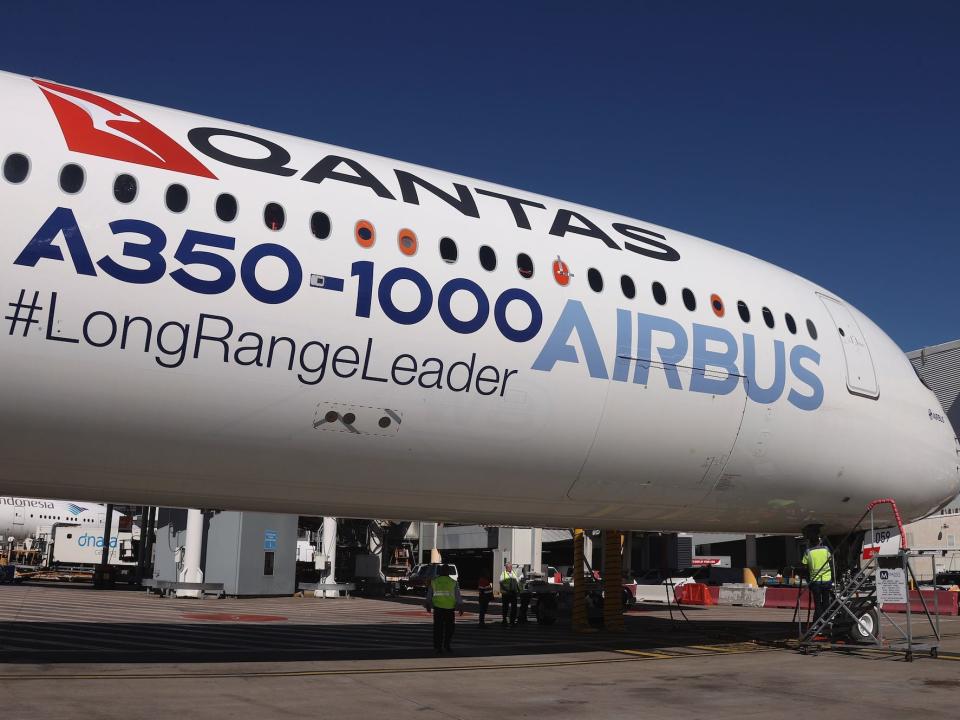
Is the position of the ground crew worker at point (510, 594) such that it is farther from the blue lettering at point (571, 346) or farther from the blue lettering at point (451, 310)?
the blue lettering at point (451, 310)

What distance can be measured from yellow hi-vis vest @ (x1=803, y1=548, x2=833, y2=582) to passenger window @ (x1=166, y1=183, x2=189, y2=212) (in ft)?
40.5

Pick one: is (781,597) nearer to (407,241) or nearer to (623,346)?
(623,346)

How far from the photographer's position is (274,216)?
372 inches

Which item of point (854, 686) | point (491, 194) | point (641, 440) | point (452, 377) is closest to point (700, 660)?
point (854, 686)

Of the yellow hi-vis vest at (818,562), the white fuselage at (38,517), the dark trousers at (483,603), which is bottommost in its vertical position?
the dark trousers at (483,603)

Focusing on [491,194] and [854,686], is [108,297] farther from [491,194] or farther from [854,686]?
[854,686]

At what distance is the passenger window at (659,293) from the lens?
12.2m

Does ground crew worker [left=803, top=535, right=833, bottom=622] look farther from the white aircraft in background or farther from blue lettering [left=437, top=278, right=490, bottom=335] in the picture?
the white aircraft in background

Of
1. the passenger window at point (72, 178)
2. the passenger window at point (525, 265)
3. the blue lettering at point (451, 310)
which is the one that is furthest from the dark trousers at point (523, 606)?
the passenger window at point (72, 178)

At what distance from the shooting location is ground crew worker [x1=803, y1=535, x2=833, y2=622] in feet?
52.3

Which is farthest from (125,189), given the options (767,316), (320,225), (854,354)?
(854,354)

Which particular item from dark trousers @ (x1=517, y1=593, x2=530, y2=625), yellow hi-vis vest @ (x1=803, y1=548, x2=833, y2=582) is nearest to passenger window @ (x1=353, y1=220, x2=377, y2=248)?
yellow hi-vis vest @ (x1=803, y1=548, x2=833, y2=582)

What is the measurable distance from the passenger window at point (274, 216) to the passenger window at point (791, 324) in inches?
323

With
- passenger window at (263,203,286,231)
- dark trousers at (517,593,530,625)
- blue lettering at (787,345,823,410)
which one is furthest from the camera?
dark trousers at (517,593,530,625)
